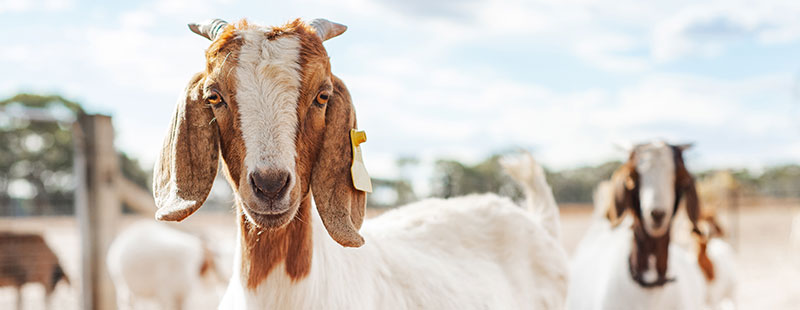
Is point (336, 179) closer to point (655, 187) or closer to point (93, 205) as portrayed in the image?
point (655, 187)

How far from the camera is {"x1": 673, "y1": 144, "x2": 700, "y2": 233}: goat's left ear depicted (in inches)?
155

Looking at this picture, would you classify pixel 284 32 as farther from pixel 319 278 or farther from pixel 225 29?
pixel 319 278

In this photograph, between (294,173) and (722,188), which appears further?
(722,188)

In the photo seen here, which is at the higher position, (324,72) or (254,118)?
(324,72)

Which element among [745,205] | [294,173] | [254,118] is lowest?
[745,205]

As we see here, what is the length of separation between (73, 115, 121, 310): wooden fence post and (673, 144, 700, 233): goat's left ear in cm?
441

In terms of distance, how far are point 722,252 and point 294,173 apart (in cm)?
674

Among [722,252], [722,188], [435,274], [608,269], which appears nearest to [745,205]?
[722,188]

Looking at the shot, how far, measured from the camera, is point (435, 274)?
262 centimetres

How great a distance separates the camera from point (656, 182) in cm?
382

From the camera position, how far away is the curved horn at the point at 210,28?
1970mm

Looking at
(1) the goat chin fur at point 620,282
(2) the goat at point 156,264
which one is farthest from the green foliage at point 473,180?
(2) the goat at point 156,264

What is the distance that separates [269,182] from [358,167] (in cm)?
41

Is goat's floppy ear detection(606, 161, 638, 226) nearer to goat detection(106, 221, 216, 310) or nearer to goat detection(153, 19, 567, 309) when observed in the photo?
goat detection(153, 19, 567, 309)
